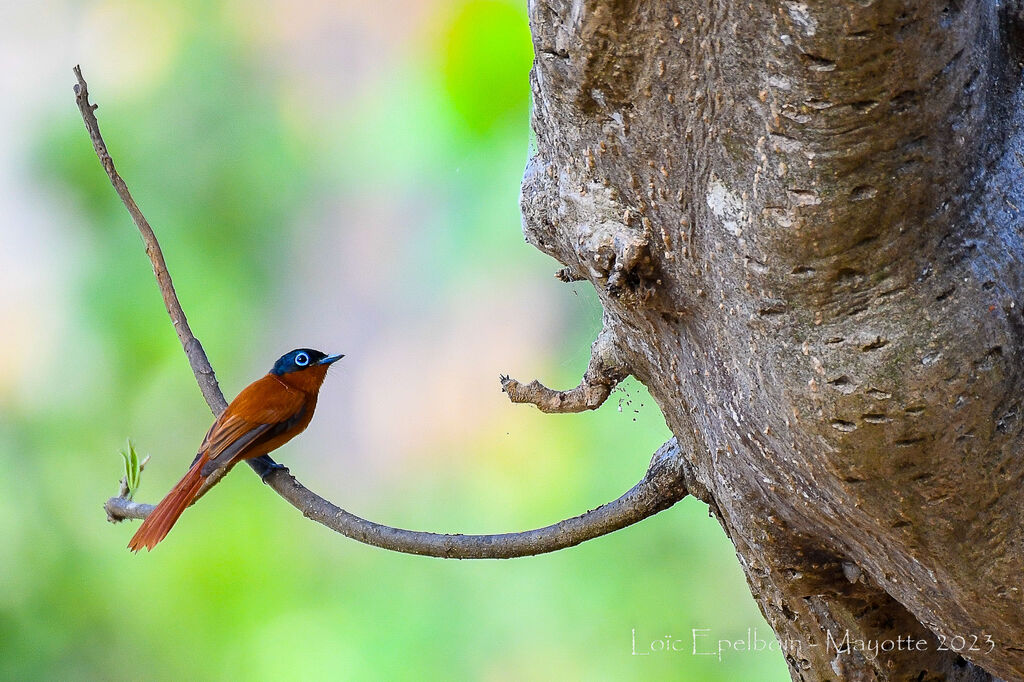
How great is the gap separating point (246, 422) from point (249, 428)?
1 centimetres

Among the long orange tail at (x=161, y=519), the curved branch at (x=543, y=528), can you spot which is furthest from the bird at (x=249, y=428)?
the curved branch at (x=543, y=528)

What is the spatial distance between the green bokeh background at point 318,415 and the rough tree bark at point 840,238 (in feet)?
7.70

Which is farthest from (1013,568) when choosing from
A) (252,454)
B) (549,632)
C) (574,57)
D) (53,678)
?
(53,678)

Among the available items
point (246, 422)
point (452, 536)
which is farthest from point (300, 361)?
point (452, 536)

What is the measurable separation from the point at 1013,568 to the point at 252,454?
1.42 meters

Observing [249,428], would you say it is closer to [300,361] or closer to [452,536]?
[300,361]

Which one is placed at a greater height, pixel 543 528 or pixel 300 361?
pixel 300 361

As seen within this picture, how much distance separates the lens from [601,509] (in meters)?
1.50

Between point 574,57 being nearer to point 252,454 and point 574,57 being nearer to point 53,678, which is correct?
point 252,454

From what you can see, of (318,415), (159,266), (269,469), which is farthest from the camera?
(318,415)

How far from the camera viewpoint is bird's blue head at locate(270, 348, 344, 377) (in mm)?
2070

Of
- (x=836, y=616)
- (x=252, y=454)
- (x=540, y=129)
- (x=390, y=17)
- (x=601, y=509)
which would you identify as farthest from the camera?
(x=390, y=17)

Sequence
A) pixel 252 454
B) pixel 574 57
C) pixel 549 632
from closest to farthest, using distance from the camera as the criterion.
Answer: pixel 574 57 → pixel 252 454 → pixel 549 632

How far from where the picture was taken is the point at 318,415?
11.9 ft
